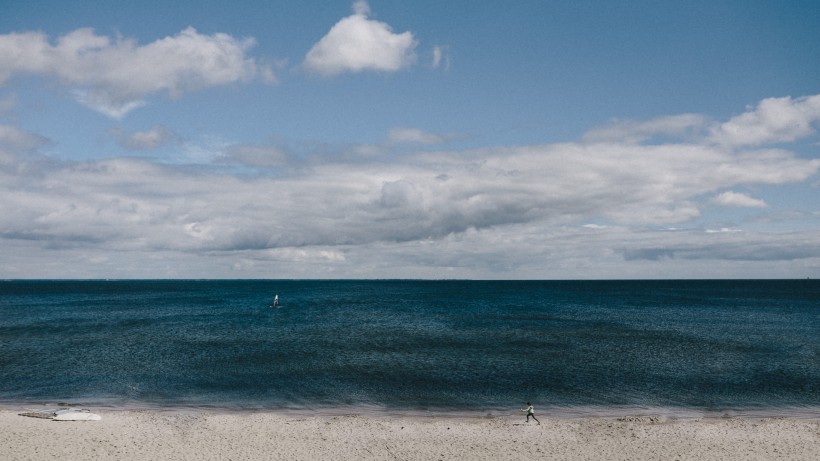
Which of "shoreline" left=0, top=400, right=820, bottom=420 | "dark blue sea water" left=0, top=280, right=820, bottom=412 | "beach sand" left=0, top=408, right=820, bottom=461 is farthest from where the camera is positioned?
"dark blue sea water" left=0, top=280, right=820, bottom=412

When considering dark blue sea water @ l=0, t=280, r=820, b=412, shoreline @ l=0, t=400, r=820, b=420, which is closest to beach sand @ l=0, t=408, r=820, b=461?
shoreline @ l=0, t=400, r=820, b=420

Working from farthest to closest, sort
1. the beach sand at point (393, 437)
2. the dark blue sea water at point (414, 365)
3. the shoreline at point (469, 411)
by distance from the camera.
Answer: the dark blue sea water at point (414, 365) < the shoreline at point (469, 411) < the beach sand at point (393, 437)

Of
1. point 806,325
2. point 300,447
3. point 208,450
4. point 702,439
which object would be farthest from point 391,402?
point 806,325

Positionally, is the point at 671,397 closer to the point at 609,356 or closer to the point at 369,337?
the point at 609,356

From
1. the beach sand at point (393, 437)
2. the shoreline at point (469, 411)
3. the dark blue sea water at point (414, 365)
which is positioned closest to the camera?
the beach sand at point (393, 437)

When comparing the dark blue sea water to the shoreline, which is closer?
the shoreline

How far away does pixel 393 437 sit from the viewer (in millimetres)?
31844

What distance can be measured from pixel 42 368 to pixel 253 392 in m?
27.2

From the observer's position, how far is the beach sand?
28719mm

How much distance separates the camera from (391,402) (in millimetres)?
39969

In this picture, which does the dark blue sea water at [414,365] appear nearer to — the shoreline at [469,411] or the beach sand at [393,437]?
the shoreline at [469,411]

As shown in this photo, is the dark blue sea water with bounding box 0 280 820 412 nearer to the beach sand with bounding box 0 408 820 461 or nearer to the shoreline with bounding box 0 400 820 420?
the shoreline with bounding box 0 400 820 420

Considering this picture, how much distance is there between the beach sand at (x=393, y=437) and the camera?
28719 millimetres

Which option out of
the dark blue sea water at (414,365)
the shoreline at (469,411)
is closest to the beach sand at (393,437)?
the shoreline at (469,411)
